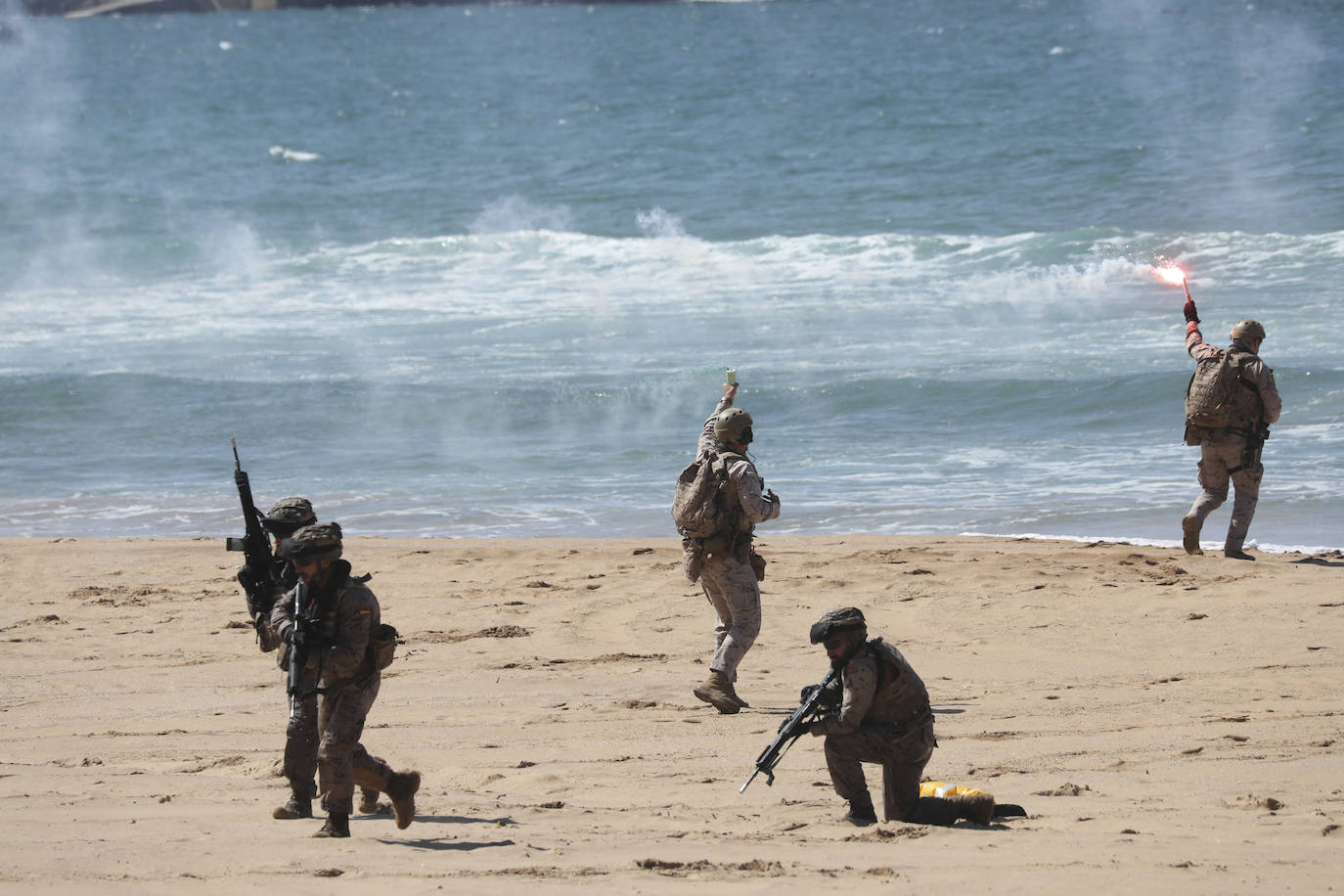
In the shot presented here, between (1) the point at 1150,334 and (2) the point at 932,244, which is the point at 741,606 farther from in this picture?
(2) the point at 932,244

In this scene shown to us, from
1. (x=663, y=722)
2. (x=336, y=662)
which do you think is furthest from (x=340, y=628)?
(x=663, y=722)

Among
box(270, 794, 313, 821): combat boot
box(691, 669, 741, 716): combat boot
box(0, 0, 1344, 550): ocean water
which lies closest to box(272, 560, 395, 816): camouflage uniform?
box(270, 794, 313, 821): combat boot

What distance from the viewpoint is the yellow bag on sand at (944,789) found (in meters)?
6.18

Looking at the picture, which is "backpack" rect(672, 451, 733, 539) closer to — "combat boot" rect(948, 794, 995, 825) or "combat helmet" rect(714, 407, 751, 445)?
"combat helmet" rect(714, 407, 751, 445)

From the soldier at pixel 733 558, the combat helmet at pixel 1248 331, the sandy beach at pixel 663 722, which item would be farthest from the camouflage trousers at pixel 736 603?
the combat helmet at pixel 1248 331

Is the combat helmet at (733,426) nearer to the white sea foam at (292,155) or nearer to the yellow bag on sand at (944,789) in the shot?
the yellow bag on sand at (944,789)

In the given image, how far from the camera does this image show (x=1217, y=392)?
11.0m

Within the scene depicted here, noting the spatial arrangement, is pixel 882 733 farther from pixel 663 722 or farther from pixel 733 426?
pixel 733 426

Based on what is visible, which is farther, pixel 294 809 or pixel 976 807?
pixel 294 809

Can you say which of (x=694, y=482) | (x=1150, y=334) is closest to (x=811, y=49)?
(x=1150, y=334)

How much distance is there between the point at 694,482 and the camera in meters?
8.20

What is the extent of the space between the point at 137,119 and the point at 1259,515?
55.4m

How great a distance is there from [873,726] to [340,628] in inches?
79.9

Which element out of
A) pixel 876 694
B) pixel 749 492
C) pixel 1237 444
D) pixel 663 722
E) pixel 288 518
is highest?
pixel 288 518
